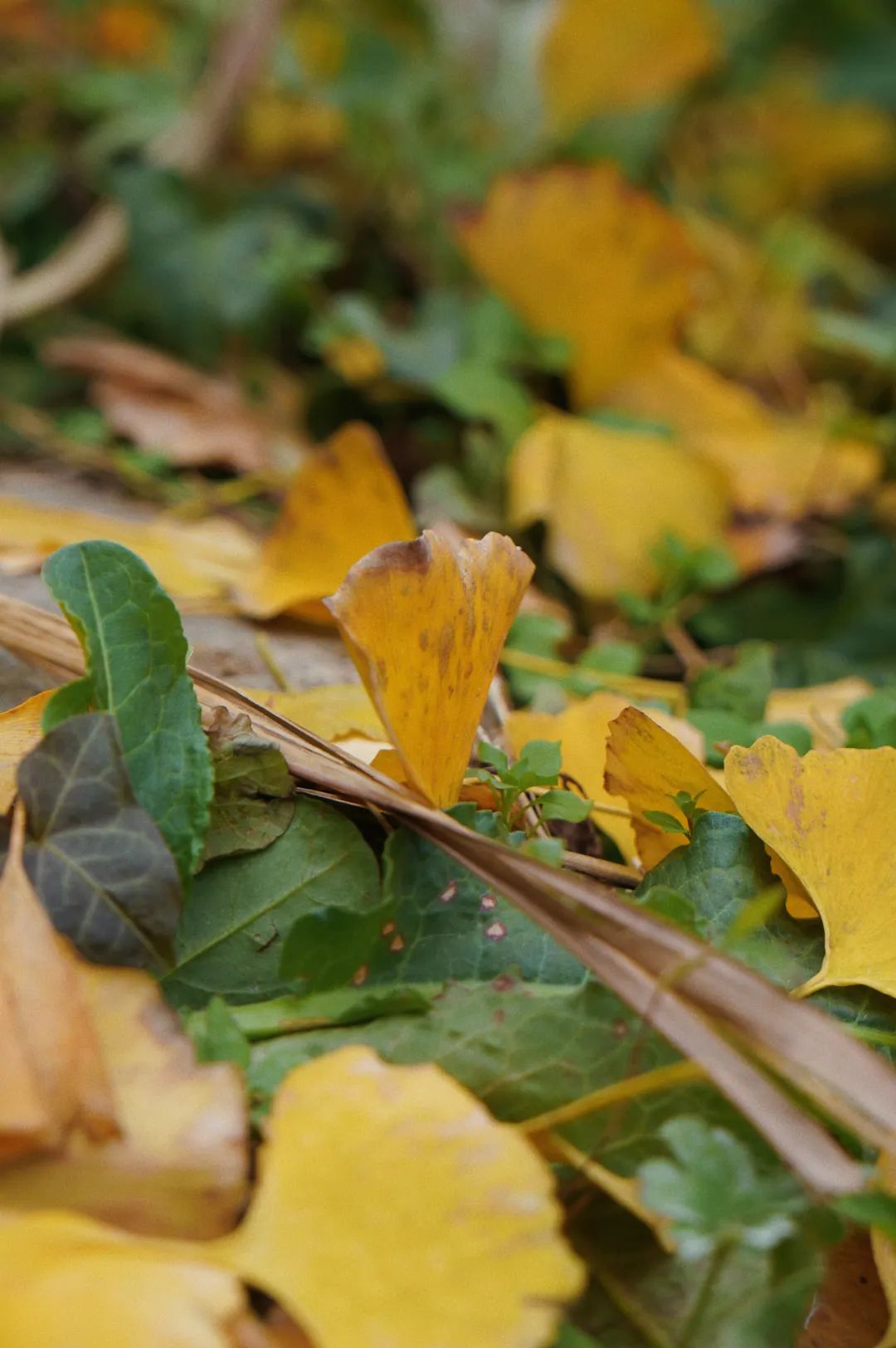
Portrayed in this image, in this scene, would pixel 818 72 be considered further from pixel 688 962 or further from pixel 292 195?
pixel 688 962

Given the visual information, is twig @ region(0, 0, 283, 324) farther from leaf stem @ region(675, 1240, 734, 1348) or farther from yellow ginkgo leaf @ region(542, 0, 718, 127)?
leaf stem @ region(675, 1240, 734, 1348)

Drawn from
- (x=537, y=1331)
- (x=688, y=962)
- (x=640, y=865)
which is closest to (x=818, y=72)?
(x=640, y=865)

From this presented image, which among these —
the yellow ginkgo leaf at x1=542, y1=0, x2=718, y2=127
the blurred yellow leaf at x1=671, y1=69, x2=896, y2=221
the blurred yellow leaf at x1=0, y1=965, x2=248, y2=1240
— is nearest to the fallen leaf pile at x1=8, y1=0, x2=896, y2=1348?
the blurred yellow leaf at x1=0, y1=965, x2=248, y2=1240

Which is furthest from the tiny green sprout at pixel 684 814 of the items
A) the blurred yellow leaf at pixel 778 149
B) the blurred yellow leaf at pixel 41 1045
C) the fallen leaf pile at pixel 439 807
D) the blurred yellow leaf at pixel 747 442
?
the blurred yellow leaf at pixel 778 149

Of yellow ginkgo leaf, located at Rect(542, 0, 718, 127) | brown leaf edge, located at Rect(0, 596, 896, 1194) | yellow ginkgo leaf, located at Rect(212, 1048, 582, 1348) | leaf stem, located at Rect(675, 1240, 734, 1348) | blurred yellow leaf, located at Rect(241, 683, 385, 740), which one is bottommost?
leaf stem, located at Rect(675, 1240, 734, 1348)

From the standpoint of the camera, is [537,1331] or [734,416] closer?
[537,1331]

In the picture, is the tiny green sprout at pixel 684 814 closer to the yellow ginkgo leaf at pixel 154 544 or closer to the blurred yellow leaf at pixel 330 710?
the blurred yellow leaf at pixel 330 710

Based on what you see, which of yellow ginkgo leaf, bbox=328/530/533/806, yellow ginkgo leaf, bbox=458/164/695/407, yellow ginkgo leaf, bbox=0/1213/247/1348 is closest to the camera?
yellow ginkgo leaf, bbox=0/1213/247/1348

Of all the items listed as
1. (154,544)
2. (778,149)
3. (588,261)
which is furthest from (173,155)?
(778,149)

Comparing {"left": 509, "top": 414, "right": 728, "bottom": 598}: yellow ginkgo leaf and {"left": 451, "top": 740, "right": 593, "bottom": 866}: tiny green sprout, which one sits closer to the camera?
{"left": 451, "top": 740, "right": 593, "bottom": 866}: tiny green sprout
